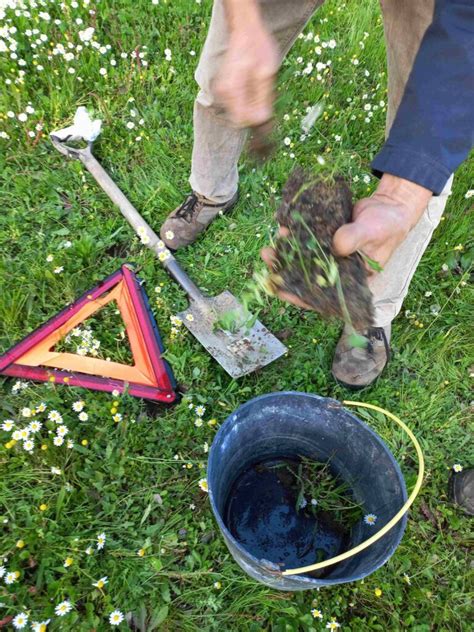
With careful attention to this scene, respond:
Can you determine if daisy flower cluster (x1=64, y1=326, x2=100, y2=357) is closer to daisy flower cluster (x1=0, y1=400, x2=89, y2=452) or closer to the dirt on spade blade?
daisy flower cluster (x1=0, y1=400, x2=89, y2=452)

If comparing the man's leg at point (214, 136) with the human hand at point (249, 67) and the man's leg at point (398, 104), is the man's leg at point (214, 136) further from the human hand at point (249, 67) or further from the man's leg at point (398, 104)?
the man's leg at point (398, 104)

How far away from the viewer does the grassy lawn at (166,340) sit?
2086 mm

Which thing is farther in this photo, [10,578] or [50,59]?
[50,59]

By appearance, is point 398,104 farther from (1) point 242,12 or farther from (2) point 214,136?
(2) point 214,136

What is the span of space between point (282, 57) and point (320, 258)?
111cm

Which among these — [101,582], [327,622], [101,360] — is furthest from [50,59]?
[327,622]

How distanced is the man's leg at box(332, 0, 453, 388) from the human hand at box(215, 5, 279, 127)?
567 millimetres

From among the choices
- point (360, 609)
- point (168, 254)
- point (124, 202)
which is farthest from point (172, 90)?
point (360, 609)

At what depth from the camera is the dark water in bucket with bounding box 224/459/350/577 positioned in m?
2.23

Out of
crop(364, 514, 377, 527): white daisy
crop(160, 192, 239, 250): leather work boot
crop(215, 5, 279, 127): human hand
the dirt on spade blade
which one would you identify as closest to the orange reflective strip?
crop(160, 192, 239, 250): leather work boot

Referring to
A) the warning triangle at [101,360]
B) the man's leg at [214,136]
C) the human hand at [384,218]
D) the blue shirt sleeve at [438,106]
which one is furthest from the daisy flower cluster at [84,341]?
the blue shirt sleeve at [438,106]

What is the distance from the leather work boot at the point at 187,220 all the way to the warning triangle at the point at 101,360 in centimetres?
37

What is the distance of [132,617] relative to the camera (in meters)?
2.00

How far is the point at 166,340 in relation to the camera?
8.65 feet
